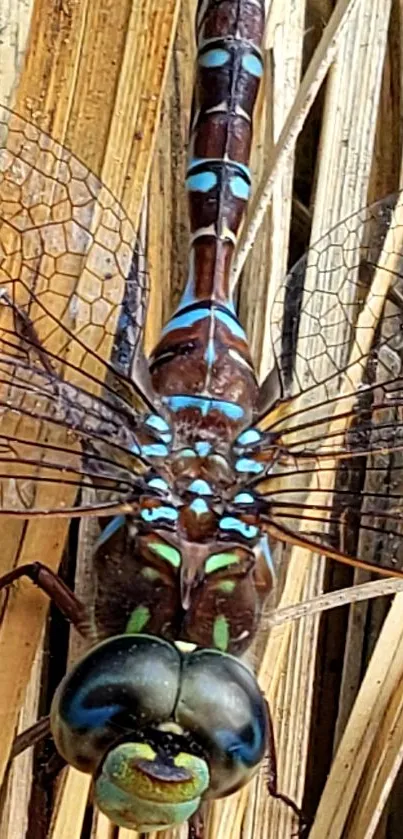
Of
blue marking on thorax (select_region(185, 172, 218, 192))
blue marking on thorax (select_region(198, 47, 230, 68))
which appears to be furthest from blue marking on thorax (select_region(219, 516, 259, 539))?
blue marking on thorax (select_region(198, 47, 230, 68))

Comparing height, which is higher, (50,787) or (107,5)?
(107,5)

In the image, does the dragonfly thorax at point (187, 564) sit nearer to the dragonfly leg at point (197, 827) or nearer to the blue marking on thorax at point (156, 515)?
the blue marking on thorax at point (156, 515)

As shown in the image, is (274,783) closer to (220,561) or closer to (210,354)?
(220,561)

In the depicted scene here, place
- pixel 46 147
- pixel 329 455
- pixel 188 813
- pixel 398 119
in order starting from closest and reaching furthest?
pixel 188 813
pixel 46 147
pixel 329 455
pixel 398 119

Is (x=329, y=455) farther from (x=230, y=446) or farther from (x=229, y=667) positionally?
(x=229, y=667)

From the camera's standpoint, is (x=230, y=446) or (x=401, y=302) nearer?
(x=230, y=446)

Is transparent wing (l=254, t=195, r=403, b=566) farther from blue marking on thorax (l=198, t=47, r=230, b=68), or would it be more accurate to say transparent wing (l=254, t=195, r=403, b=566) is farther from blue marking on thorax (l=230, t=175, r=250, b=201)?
blue marking on thorax (l=198, t=47, r=230, b=68)

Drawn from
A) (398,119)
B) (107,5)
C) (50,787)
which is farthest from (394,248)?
(50,787)
